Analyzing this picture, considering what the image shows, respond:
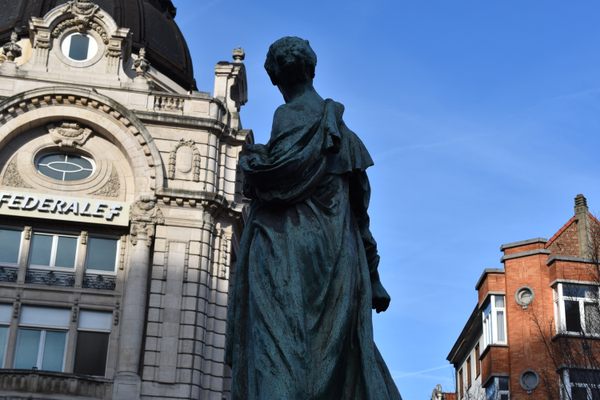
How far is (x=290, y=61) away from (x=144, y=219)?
102 ft

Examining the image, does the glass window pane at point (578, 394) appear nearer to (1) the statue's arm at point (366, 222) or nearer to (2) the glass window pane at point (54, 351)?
(2) the glass window pane at point (54, 351)

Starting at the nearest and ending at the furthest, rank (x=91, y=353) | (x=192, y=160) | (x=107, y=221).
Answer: (x=91, y=353) → (x=107, y=221) → (x=192, y=160)

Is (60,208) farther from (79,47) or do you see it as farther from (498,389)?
(498,389)

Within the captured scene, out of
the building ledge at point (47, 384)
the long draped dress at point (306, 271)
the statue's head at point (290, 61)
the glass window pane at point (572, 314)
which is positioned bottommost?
the long draped dress at point (306, 271)

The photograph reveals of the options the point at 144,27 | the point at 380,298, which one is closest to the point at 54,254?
the point at 144,27

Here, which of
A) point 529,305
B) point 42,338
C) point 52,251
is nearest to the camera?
point 42,338

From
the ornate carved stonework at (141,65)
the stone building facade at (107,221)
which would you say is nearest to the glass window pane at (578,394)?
the stone building facade at (107,221)

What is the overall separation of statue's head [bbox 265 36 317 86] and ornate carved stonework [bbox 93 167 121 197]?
104 ft

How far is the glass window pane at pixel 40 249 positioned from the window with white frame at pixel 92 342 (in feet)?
7.53

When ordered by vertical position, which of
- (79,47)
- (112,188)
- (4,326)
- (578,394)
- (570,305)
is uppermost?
(79,47)

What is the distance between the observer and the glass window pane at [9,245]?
37406 mm

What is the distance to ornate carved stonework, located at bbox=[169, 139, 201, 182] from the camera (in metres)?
38.9

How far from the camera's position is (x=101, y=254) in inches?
1490

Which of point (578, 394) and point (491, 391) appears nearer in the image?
point (578, 394)
